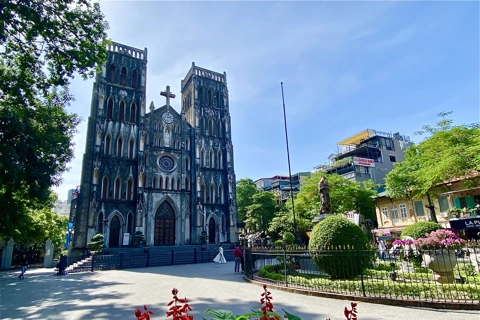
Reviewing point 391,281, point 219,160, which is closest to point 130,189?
point 219,160

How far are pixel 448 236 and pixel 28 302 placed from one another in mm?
12187

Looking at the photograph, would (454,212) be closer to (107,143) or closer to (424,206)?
(424,206)

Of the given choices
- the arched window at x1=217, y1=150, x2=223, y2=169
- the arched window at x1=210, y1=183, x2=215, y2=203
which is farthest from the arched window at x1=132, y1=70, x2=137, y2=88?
the arched window at x1=210, y1=183, x2=215, y2=203

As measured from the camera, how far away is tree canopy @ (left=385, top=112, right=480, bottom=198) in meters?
16.4

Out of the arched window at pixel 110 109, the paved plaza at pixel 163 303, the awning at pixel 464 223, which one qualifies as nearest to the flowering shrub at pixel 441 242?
the paved plaza at pixel 163 303

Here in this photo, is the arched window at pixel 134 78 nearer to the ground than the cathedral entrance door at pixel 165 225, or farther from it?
farther from it

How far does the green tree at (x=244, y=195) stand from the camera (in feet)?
153

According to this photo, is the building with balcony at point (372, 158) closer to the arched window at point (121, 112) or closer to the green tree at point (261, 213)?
the green tree at point (261, 213)

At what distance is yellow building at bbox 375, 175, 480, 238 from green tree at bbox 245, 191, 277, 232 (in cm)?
1397

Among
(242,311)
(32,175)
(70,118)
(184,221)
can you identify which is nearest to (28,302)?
(242,311)

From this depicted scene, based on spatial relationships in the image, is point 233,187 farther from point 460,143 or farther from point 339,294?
point 339,294

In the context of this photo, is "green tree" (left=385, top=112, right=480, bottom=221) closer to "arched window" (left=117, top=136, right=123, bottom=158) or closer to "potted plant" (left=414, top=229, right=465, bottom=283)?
"potted plant" (left=414, top=229, right=465, bottom=283)

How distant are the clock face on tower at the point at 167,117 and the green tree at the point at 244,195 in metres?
19.1

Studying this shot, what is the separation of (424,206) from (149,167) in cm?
2656
